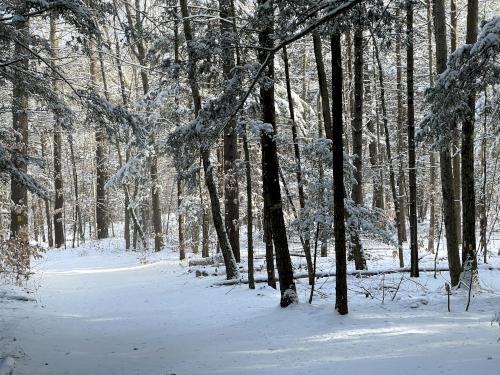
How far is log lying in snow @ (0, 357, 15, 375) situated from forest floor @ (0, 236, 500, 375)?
0.49ft

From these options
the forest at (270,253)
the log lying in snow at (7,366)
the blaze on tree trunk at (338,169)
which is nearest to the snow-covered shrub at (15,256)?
the forest at (270,253)

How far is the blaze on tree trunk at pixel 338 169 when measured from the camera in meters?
7.05

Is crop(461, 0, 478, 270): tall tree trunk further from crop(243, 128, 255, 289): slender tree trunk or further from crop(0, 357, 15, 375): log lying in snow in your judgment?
crop(0, 357, 15, 375): log lying in snow

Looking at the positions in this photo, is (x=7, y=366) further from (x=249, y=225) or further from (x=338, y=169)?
(x=249, y=225)

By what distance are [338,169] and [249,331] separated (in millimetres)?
3030

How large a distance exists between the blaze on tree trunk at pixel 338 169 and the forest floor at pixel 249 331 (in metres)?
0.50

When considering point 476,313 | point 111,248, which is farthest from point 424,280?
point 111,248

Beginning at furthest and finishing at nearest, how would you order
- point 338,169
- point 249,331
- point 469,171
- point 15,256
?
point 15,256 → point 469,171 → point 249,331 → point 338,169

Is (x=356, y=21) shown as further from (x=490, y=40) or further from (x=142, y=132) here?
(x=142, y=132)

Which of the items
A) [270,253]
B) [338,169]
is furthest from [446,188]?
[270,253]

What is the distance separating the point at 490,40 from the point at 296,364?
4931 millimetres

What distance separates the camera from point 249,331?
7.31m

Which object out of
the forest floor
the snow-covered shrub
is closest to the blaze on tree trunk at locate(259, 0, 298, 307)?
the forest floor

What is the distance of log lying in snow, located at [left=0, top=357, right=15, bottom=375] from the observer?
16.2ft
